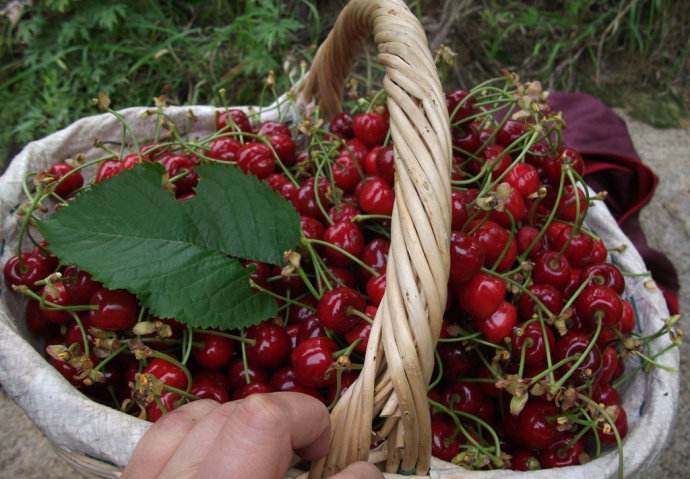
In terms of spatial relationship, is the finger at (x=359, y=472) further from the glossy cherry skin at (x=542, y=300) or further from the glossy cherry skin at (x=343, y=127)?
the glossy cherry skin at (x=343, y=127)

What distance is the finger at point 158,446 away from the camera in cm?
53

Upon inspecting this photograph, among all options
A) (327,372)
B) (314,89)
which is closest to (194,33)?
(314,89)

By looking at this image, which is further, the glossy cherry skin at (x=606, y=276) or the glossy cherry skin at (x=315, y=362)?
the glossy cherry skin at (x=606, y=276)

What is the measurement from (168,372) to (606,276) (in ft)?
1.89

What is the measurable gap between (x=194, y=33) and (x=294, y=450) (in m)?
1.83

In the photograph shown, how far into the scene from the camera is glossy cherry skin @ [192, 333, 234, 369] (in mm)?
795

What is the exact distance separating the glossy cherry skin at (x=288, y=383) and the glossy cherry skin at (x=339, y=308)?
0.09m

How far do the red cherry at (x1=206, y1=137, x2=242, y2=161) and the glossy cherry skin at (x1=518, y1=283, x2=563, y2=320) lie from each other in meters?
0.47

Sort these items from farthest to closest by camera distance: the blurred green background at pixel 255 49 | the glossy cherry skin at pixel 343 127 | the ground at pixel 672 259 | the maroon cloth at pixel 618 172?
the blurred green background at pixel 255 49 < the maroon cloth at pixel 618 172 < the ground at pixel 672 259 < the glossy cherry skin at pixel 343 127

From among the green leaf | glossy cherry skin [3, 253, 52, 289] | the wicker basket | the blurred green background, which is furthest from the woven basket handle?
the blurred green background

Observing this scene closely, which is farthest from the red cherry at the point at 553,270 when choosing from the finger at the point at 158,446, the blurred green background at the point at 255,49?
the blurred green background at the point at 255,49

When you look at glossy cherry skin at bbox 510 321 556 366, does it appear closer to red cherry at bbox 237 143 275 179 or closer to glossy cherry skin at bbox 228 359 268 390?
glossy cherry skin at bbox 228 359 268 390

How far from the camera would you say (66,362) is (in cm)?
78

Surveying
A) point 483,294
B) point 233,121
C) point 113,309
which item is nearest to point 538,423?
point 483,294
